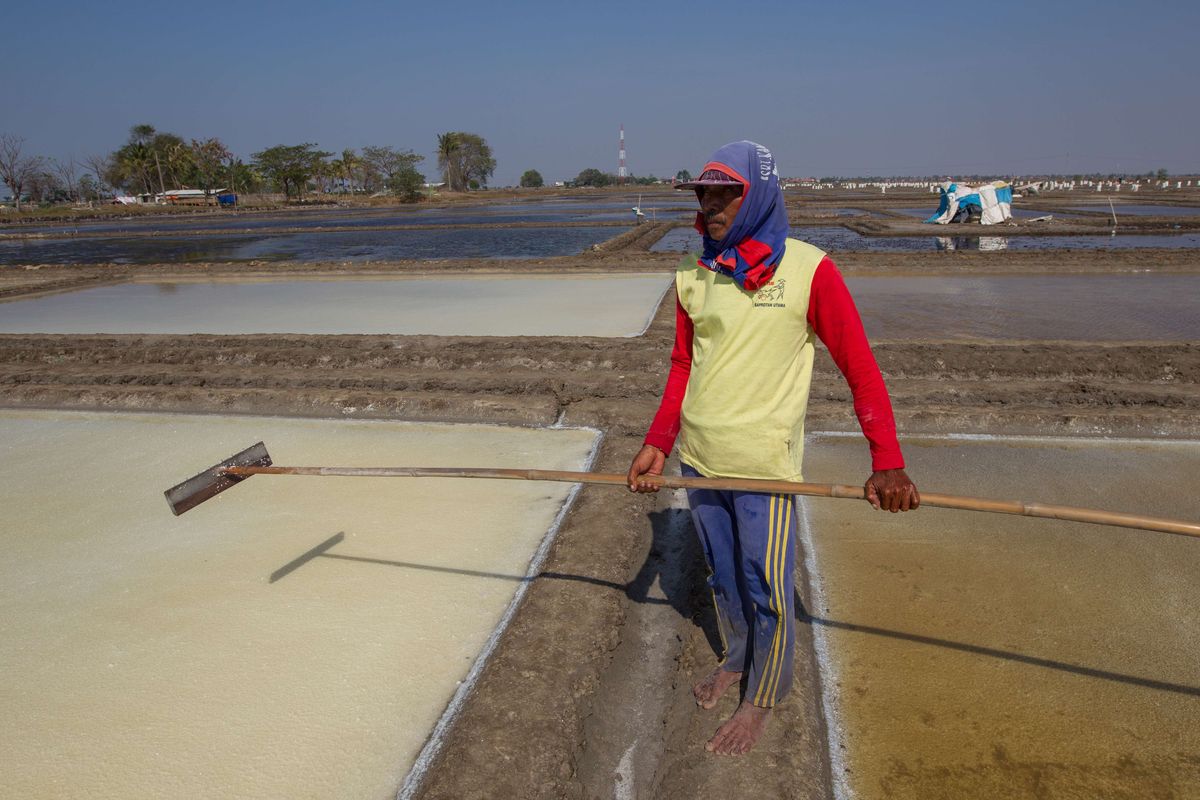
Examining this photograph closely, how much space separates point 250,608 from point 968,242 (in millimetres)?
17514

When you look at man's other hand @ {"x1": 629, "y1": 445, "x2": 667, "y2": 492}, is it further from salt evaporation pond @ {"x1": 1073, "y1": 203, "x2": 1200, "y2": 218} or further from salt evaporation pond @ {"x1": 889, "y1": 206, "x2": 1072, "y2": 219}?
salt evaporation pond @ {"x1": 1073, "y1": 203, "x2": 1200, "y2": 218}

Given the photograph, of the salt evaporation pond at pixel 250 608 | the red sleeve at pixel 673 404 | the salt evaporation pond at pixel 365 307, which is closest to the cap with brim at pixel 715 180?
the red sleeve at pixel 673 404

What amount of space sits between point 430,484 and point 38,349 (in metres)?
5.42

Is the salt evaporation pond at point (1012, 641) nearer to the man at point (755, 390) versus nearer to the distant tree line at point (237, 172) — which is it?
the man at point (755, 390)

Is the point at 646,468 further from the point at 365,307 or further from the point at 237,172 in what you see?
the point at 237,172

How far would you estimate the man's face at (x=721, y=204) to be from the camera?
1645 millimetres

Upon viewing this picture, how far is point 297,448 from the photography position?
4305 millimetres

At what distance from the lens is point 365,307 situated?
8828mm

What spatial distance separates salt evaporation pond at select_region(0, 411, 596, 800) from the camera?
78.0 inches

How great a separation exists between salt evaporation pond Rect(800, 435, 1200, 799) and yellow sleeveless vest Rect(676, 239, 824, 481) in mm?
876

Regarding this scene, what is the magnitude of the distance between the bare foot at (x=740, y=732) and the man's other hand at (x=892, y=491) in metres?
0.72

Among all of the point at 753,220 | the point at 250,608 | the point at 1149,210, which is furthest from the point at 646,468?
the point at 1149,210

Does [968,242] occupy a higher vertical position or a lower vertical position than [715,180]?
lower

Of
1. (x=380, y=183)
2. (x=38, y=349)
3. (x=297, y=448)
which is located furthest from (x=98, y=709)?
(x=380, y=183)
